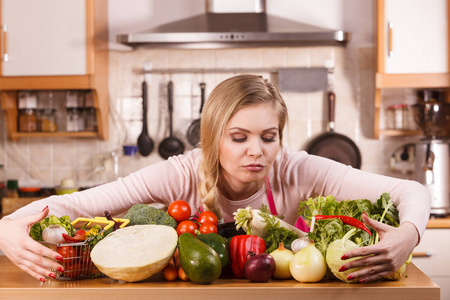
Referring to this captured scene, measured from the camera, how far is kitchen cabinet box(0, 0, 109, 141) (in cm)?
340

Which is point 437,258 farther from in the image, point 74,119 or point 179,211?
point 74,119

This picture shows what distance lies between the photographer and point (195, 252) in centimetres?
122

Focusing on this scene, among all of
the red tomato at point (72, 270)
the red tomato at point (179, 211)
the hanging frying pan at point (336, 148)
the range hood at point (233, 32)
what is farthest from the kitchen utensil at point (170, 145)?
the red tomato at point (72, 270)

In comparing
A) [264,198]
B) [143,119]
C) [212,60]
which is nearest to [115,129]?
[143,119]

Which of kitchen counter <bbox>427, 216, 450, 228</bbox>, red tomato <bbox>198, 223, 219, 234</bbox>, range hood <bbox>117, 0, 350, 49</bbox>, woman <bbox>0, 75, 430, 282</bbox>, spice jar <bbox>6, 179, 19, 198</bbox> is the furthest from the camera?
spice jar <bbox>6, 179, 19, 198</bbox>

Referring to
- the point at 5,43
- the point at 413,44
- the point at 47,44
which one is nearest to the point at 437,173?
the point at 413,44

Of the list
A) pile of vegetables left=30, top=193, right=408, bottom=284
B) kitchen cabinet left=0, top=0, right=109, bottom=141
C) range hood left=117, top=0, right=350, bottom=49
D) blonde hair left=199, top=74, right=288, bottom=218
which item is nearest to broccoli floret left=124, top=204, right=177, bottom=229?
pile of vegetables left=30, top=193, right=408, bottom=284

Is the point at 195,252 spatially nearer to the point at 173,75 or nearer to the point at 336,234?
the point at 336,234

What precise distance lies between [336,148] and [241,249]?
244cm

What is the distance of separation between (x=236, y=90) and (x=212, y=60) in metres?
1.98

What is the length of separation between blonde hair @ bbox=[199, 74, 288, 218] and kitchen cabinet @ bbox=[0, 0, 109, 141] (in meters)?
1.79

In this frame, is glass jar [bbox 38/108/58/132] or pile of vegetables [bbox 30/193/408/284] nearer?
pile of vegetables [bbox 30/193/408/284]

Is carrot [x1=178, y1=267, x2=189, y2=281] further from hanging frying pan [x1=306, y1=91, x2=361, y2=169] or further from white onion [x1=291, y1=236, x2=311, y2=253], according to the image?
hanging frying pan [x1=306, y1=91, x2=361, y2=169]

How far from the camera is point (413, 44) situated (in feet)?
10.8
